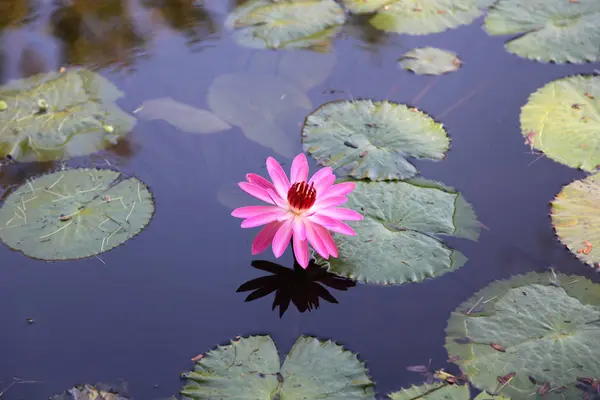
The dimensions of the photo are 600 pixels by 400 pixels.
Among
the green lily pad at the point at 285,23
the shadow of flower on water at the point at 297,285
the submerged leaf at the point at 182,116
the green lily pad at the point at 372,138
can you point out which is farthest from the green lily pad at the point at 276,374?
the green lily pad at the point at 285,23

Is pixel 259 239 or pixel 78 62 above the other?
pixel 78 62

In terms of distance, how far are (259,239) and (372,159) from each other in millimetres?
682

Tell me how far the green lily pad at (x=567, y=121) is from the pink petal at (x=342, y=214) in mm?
1046

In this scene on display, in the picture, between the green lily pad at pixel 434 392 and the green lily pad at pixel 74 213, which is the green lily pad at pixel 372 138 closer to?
the green lily pad at pixel 74 213

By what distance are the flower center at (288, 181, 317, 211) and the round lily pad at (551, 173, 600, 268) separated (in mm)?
970

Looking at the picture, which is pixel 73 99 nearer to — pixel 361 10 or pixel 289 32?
pixel 289 32

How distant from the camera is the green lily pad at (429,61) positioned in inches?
129

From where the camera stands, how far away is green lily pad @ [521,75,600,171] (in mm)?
2709

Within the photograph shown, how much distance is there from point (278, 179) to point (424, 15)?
1875 mm

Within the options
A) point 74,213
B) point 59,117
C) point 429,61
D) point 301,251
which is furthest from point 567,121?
point 59,117

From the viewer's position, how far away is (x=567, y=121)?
285 cm

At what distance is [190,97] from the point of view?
3205 mm

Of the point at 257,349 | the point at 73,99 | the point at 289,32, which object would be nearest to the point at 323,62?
the point at 289,32

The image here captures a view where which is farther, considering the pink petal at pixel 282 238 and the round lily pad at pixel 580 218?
the round lily pad at pixel 580 218
